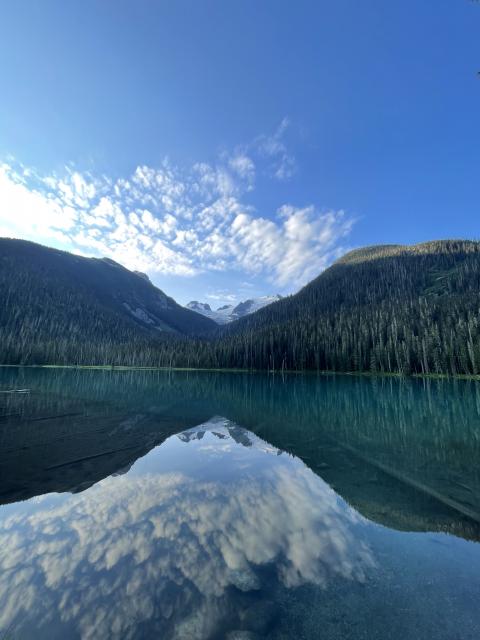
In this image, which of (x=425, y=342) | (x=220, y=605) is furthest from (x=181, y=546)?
(x=425, y=342)

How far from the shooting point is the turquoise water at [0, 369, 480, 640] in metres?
6.61

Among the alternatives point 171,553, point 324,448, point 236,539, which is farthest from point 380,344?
point 171,553

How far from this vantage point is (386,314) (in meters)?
164

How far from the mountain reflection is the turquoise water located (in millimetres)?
44

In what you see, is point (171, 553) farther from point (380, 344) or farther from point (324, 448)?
point (380, 344)

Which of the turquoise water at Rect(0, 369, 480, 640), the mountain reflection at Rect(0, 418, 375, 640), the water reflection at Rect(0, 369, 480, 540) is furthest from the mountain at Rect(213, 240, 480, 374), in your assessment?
the mountain reflection at Rect(0, 418, 375, 640)

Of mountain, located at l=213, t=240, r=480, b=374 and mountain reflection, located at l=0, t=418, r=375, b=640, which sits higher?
mountain, located at l=213, t=240, r=480, b=374

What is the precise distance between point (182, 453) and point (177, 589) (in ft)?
40.4

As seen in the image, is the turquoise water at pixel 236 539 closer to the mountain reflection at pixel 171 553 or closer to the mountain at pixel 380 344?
the mountain reflection at pixel 171 553

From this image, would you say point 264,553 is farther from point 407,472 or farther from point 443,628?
point 407,472

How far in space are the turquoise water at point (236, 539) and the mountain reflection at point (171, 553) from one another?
4 centimetres

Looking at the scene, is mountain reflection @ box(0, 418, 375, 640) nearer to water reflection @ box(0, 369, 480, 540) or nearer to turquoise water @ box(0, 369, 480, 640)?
turquoise water @ box(0, 369, 480, 640)

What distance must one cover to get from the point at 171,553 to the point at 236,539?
84.2 inches

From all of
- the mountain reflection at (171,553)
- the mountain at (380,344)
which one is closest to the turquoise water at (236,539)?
the mountain reflection at (171,553)
